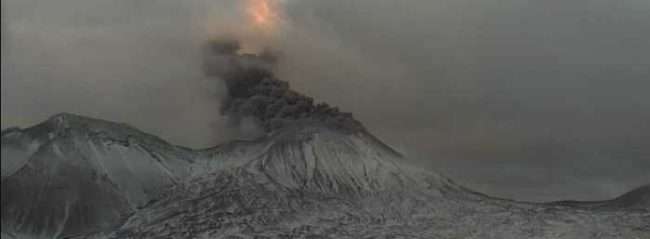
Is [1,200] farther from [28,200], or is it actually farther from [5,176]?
[28,200]

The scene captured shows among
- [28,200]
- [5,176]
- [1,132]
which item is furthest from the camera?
[28,200]

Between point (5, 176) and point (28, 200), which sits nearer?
point (5, 176)

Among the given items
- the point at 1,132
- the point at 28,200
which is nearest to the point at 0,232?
the point at 1,132

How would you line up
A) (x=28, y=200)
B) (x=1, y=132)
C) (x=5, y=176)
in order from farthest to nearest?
(x=28, y=200)
(x=5, y=176)
(x=1, y=132)

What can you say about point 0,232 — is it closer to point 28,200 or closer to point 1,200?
point 1,200

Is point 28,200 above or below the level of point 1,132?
above

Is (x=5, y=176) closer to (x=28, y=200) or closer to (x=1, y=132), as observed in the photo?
(x=1, y=132)

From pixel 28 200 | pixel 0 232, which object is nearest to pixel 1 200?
pixel 0 232

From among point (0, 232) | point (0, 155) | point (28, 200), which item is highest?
point (28, 200)

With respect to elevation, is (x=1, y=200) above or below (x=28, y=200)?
below
